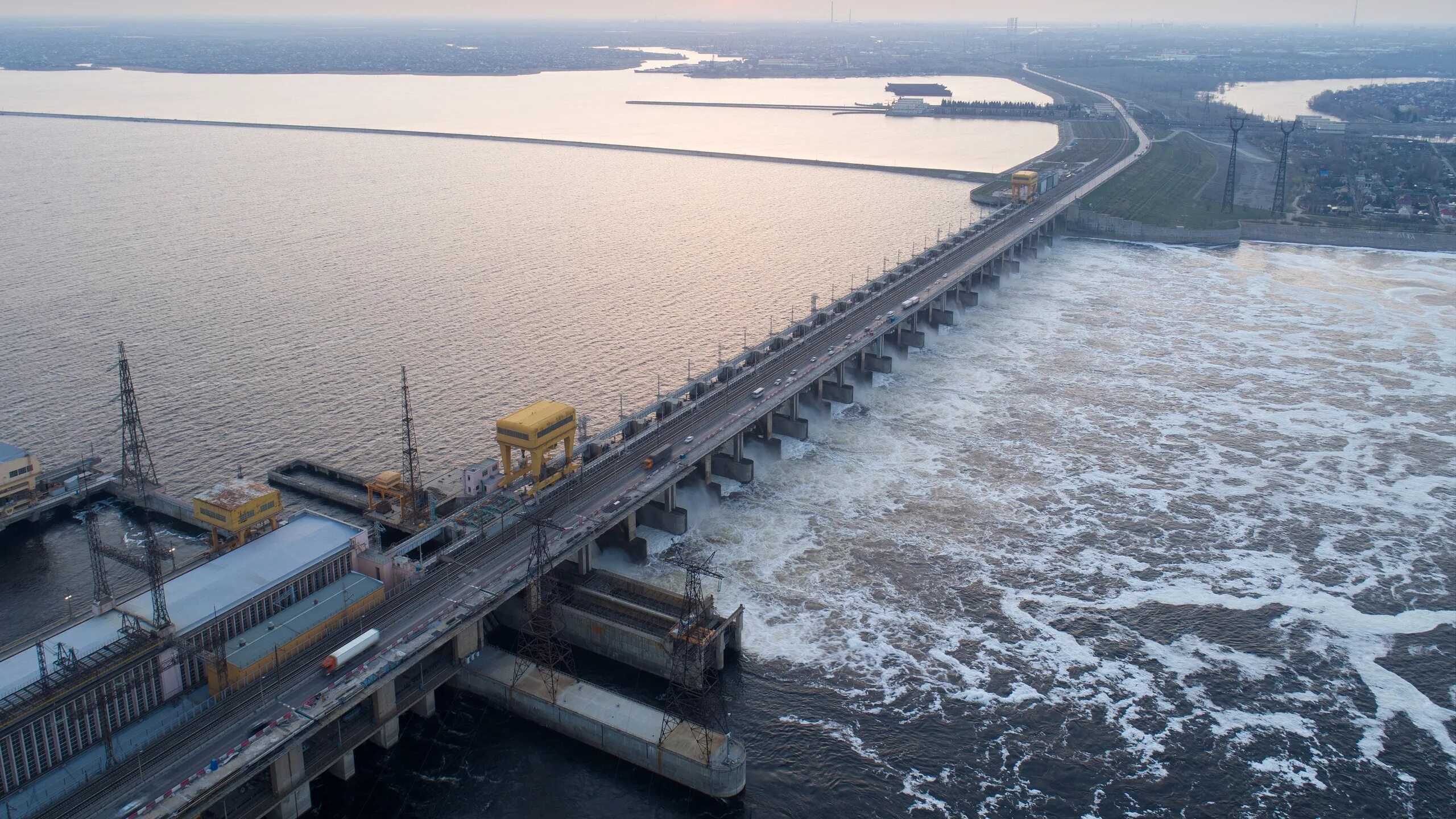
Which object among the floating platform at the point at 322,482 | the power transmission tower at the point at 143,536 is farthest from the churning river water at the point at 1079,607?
the floating platform at the point at 322,482

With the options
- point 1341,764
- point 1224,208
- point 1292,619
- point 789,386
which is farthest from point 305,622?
point 1224,208

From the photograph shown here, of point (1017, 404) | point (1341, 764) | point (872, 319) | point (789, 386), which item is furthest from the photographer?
point (872, 319)

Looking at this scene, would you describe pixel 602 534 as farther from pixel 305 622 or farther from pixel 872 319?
pixel 872 319

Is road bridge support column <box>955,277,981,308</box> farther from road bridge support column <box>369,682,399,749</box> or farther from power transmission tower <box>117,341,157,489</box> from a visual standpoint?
road bridge support column <box>369,682,399,749</box>

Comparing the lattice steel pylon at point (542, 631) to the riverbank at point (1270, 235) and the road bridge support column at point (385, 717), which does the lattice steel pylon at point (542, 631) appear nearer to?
the road bridge support column at point (385, 717)

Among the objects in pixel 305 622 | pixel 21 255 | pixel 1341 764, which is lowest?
pixel 1341 764

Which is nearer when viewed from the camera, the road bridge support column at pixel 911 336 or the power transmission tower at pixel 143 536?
the power transmission tower at pixel 143 536
